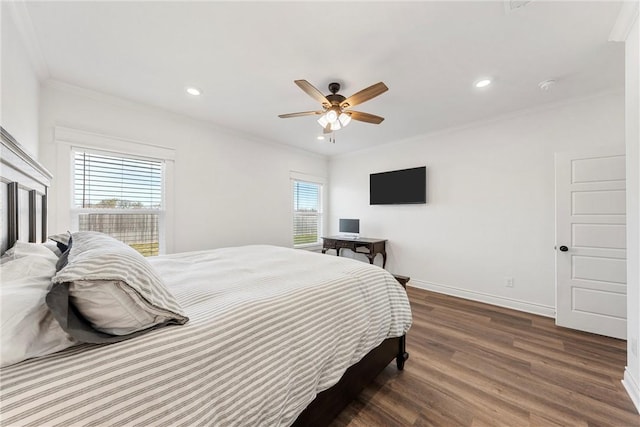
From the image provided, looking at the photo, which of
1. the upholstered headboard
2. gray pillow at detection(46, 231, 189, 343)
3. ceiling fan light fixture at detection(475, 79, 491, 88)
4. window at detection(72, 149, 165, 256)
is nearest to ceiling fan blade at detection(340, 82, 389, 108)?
ceiling fan light fixture at detection(475, 79, 491, 88)

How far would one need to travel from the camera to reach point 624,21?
5.05 feet

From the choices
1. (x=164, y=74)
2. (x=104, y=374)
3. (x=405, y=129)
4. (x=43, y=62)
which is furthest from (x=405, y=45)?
(x=43, y=62)

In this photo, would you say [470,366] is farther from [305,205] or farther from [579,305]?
[305,205]

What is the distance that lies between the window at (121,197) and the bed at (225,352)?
71 cm

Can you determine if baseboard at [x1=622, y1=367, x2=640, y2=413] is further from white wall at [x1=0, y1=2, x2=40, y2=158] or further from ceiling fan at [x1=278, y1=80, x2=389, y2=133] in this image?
white wall at [x1=0, y1=2, x2=40, y2=158]

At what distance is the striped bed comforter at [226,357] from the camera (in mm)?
590

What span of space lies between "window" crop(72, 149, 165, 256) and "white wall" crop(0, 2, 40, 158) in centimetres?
48

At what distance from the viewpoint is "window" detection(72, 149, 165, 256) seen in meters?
2.49

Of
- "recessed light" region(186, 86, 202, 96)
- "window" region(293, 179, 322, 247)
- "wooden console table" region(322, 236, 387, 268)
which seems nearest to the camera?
"recessed light" region(186, 86, 202, 96)

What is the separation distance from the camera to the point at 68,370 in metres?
0.62

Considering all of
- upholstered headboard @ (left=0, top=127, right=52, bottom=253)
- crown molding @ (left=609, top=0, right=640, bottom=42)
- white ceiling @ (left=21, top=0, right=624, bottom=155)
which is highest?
white ceiling @ (left=21, top=0, right=624, bottom=155)

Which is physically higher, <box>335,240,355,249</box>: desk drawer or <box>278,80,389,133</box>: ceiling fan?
<box>278,80,389,133</box>: ceiling fan

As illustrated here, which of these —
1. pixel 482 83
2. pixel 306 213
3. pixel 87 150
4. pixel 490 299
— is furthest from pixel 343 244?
pixel 87 150

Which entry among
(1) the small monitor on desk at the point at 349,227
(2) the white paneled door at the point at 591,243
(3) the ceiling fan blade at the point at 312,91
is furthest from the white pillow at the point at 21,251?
(2) the white paneled door at the point at 591,243
